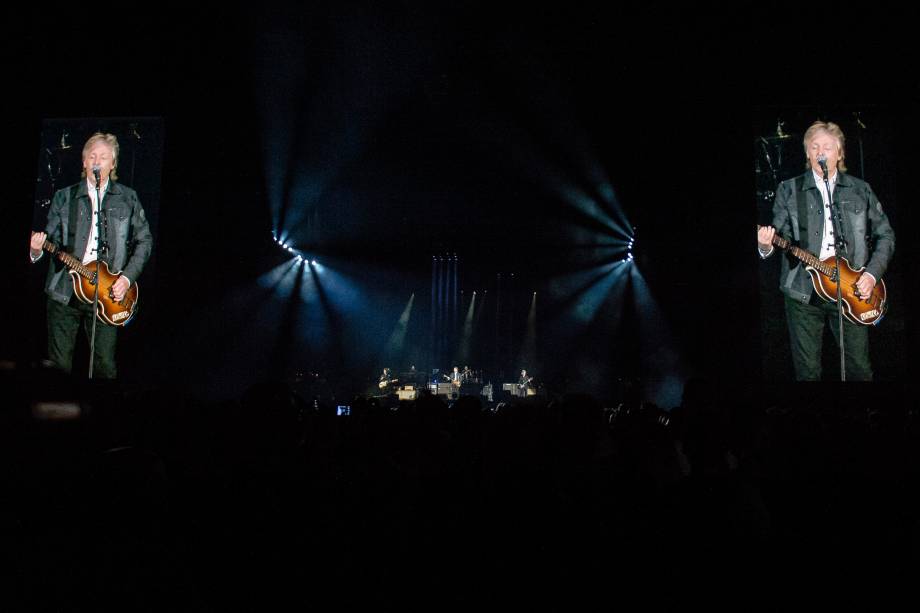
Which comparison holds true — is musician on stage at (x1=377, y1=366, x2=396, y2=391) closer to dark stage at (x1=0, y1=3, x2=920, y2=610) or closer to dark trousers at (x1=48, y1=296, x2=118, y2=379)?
dark stage at (x1=0, y1=3, x2=920, y2=610)

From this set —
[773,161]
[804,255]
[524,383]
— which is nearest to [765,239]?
[804,255]

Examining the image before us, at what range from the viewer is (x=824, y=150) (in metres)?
8.84

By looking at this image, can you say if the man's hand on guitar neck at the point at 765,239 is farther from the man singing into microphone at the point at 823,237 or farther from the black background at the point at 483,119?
the black background at the point at 483,119

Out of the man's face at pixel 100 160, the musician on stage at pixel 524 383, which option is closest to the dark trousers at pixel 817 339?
the musician on stage at pixel 524 383

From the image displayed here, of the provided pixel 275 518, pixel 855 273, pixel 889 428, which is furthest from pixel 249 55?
pixel 855 273

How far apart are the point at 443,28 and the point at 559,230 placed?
7179 mm

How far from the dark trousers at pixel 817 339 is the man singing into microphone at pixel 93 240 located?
356 inches

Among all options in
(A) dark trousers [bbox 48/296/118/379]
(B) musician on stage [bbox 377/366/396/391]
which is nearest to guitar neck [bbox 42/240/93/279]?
(A) dark trousers [bbox 48/296/118/379]

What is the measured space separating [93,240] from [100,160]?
116 cm

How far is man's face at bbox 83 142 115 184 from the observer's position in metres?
8.74

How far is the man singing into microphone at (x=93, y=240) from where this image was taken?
8.41 metres

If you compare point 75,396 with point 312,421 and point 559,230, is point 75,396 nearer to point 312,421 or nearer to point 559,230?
point 312,421

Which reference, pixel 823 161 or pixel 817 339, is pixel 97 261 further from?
pixel 823 161

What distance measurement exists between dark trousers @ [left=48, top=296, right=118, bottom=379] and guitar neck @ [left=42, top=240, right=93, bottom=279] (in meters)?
0.36
